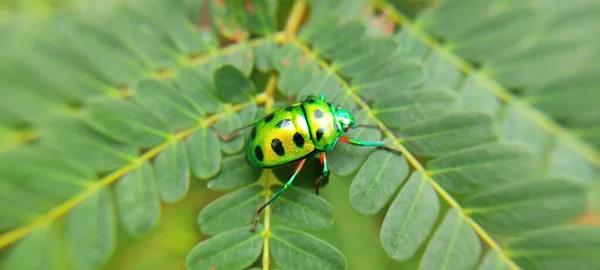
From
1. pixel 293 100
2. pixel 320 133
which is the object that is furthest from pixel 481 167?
pixel 293 100

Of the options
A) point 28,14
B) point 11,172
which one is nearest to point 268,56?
point 11,172

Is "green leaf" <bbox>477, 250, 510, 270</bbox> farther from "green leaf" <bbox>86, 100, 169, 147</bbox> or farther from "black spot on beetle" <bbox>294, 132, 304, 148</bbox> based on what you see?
"green leaf" <bbox>86, 100, 169, 147</bbox>

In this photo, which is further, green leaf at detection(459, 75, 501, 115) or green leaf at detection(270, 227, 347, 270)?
green leaf at detection(459, 75, 501, 115)

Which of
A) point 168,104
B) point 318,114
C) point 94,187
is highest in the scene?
point 168,104

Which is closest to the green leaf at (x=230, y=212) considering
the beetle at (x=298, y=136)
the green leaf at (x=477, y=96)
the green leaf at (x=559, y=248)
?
the beetle at (x=298, y=136)

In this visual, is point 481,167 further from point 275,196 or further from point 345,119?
point 275,196

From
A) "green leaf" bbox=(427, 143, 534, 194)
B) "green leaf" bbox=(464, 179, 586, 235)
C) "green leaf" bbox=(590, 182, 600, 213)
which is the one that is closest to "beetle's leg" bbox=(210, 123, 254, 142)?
"green leaf" bbox=(427, 143, 534, 194)

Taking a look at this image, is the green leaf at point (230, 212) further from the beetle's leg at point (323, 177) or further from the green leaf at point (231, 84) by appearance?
the green leaf at point (231, 84)
